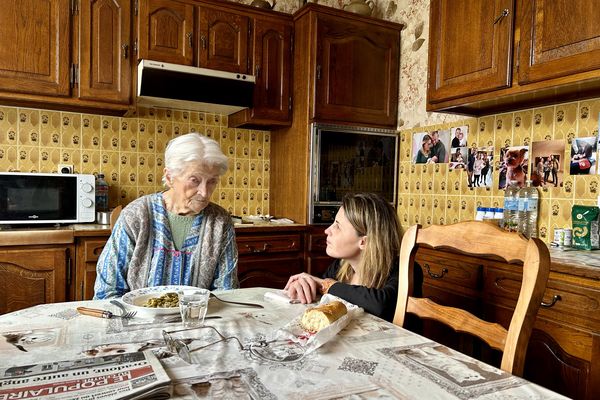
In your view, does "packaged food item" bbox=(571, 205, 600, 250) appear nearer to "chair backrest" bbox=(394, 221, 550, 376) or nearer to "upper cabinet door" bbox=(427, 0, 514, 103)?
"upper cabinet door" bbox=(427, 0, 514, 103)

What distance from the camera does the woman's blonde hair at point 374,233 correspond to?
51.8 inches

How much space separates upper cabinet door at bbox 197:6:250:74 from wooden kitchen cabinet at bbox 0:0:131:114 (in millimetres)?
451

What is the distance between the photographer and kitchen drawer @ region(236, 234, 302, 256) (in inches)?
105

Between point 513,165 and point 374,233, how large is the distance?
1.43m

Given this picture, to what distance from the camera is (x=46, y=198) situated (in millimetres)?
2393

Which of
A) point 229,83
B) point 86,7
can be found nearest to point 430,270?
point 229,83

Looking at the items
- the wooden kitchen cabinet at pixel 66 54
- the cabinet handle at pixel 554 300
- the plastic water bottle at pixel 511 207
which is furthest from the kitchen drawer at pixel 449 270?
the wooden kitchen cabinet at pixel 66 54

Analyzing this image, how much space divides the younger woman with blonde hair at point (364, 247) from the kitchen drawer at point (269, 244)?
52.3 inches

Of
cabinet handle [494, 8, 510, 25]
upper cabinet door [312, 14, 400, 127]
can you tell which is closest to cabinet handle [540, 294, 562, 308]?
cabinet handle [494, 8, 510, 25]

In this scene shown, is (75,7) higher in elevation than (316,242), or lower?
higher

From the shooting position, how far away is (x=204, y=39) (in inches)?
108

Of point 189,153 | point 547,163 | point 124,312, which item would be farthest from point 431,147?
point 124,312

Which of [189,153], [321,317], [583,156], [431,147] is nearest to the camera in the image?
[321,317]

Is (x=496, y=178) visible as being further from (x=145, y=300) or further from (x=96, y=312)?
(x=96, y=312)
